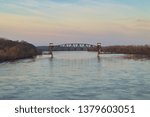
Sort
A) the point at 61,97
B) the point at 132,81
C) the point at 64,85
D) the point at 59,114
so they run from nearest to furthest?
the point at 59,114, the point at 61,97, the point at 64,85, the point at 132,81

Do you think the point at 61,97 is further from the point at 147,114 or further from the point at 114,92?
the point at 147,114

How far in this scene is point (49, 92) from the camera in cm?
469

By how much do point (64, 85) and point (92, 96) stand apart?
3.64 ft

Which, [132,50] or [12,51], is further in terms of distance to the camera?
[132,50]

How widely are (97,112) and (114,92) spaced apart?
2334mm

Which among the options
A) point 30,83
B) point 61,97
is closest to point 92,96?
point 61,97

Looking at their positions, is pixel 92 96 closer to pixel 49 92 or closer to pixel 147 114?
pixel 49 92

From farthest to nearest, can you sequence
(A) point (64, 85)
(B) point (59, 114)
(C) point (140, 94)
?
(A) point (64, 85) < (C) point (140, 94) < (B) point (59, 114)

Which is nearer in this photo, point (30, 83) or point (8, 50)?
point (30, 83)

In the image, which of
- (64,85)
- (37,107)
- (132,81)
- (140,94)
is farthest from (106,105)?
(132,81)

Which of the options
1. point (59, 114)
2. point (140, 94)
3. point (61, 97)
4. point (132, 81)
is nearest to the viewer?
point (59, 114)

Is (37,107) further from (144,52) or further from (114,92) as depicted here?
(144,52)

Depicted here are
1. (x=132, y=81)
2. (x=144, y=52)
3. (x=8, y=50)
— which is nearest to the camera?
(x=132, y=81)

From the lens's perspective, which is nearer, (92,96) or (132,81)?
(92,96)
